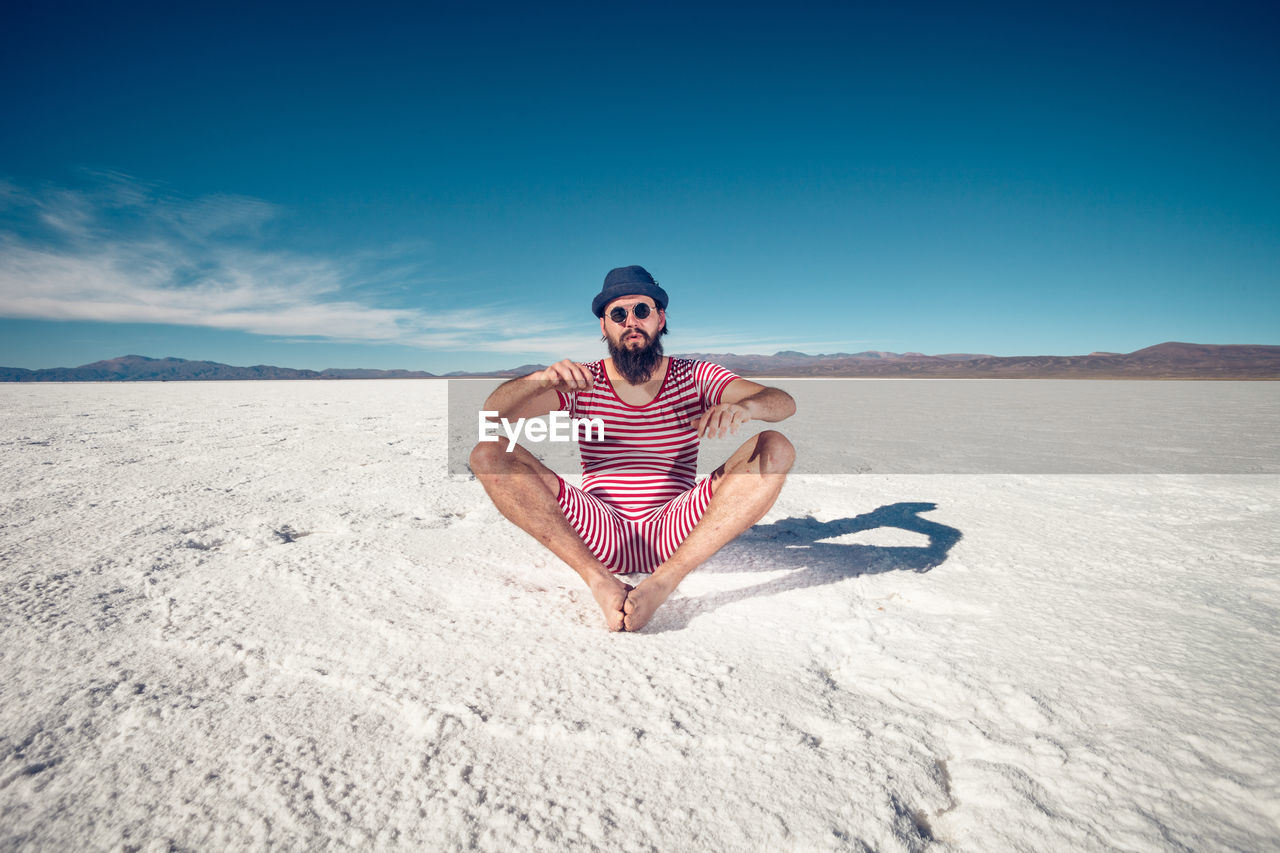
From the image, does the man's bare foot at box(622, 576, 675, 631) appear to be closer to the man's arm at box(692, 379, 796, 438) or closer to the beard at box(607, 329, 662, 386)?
the man's arm at box(692, 379, 796, 438)

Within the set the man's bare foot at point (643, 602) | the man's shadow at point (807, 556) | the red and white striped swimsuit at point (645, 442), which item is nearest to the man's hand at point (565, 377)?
the red and white striped swimsuit at point (645, 442)

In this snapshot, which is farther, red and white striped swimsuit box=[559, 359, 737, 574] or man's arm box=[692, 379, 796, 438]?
red and white striped swimsuit box=[559, 359, 737, 574]

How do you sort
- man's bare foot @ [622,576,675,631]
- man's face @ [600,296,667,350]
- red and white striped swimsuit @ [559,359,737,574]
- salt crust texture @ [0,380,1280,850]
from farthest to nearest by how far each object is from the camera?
man's face @ [600,296,667,350]
red and white striped swimsuit @ [559,359,737,574]
man's bare foot @ [622,576,675,631]
salt crust texture @ [0,380,1280,850]

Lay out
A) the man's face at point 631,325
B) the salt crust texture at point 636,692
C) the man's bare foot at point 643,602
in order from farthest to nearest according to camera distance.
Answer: the man's face at point 631,325, the man's bare foot at point 643,602, the salt crust texture at point 636,692

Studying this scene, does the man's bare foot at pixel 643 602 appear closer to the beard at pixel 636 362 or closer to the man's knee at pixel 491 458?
→ the man's knee at pixel 491 458

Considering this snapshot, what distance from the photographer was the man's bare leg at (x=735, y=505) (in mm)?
1627

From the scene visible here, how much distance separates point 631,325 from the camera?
2.09 meters

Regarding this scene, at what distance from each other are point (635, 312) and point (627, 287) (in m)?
0.10

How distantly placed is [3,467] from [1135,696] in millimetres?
6030

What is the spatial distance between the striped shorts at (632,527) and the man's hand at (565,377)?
32cm

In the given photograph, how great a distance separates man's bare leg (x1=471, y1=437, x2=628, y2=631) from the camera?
5.38ft

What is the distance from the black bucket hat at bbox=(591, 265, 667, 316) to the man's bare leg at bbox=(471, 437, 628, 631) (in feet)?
2.37

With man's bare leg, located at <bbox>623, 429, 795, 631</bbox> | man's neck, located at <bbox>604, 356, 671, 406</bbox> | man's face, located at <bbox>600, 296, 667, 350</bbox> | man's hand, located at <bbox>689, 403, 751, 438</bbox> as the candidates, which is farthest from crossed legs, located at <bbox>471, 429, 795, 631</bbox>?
man's face, located at <bbox>600, 296, 667, 350</bbox>

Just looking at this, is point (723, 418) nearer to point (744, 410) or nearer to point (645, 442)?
point (744, 410)
